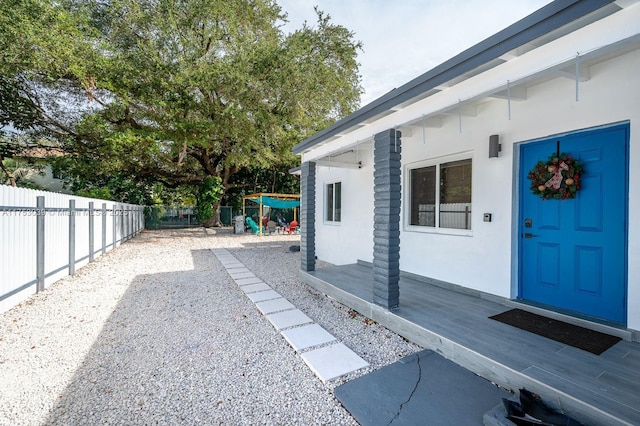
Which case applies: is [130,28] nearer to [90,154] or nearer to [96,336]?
[90,154]

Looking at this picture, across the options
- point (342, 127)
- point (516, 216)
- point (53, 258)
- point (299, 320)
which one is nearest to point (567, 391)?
point (516, 216)

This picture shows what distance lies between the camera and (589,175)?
3.09 meters

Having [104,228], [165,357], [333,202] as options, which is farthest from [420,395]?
[104,228]

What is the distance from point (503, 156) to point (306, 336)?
331 cm

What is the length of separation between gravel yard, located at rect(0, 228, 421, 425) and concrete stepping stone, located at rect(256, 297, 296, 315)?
0.12 m

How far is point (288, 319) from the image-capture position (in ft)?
12.7

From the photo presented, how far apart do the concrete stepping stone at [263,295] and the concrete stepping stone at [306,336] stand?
Result: 1.34 meters

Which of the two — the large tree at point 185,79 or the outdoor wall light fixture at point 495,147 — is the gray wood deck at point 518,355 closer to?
the outdoor wall light fixture at point 495,147

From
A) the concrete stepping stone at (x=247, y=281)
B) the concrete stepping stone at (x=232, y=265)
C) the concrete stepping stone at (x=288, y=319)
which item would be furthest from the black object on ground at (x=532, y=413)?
the concrete stepping stone at (x=232, y=265)

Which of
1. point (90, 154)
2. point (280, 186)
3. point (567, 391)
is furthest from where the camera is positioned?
point (280, 186)

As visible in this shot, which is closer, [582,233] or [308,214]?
[582,233]

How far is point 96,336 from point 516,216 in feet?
17.1

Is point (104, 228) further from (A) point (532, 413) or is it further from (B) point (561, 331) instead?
(B) point (561, 331)

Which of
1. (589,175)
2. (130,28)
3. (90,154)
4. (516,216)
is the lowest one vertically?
(516,216)
